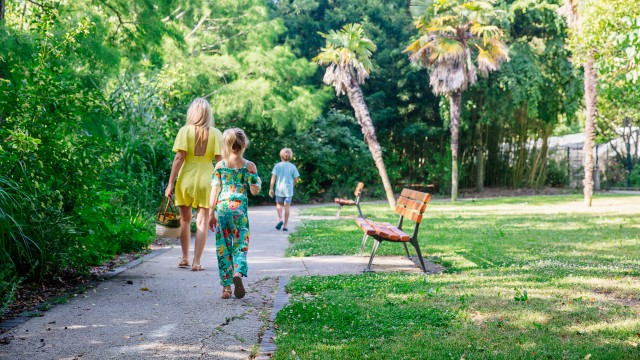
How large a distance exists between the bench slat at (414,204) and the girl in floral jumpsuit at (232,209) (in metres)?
2.28

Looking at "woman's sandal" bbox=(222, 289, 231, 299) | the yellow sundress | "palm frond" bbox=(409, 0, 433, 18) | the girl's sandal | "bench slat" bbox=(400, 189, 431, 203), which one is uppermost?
"palm frond" bbox=(409, 0, 433, 18)

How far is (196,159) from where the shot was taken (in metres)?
7.10

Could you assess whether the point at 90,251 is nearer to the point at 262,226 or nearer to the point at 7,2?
the point at 7,2

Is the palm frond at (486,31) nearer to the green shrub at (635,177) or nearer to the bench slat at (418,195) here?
the green shrub at (635,177)

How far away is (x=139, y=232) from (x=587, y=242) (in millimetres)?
6952

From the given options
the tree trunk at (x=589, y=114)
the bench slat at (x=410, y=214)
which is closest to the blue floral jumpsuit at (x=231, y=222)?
the bench slat at (x=410, y=214)

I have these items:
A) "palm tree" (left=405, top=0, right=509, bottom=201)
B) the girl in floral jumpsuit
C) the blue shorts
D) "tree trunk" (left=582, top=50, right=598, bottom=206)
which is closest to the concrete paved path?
the girl in floral jumpsuit

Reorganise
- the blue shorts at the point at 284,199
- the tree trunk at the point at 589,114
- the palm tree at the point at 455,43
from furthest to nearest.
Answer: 1. the palm tree at the point at 455,43
2. the tree trunk at the point at 589,114
3. the blue shorts at the point at 284,199

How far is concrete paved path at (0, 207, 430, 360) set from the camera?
13.9ft

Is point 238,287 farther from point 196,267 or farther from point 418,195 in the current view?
point 418,195

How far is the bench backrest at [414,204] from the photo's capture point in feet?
24.3

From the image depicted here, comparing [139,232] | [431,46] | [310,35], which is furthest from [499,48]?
[139,232]

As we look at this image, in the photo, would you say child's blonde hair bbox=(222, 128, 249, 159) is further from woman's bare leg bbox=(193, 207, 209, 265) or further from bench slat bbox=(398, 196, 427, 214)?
bench slat bbox=(398, 196, 427, 214)

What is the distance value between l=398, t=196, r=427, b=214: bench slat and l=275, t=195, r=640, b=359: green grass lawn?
2.55ft
